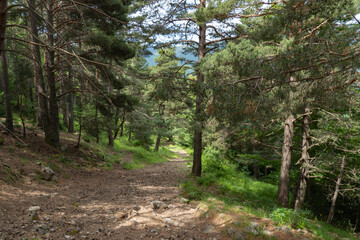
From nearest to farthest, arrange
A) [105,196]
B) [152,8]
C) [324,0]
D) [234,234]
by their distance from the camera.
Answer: [234,234] → [324,0] → [105,196] → [152,8]

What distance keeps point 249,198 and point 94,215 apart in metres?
5.52

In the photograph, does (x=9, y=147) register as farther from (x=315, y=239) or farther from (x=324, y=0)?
(x=324, y=0)

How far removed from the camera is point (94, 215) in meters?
4.81

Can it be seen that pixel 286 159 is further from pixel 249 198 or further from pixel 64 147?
pixel 64 147

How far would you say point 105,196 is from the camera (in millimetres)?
6562

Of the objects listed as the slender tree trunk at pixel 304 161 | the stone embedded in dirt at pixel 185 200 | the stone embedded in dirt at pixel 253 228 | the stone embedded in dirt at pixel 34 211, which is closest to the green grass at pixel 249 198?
the stone embedded in dirt at pixel 185 200

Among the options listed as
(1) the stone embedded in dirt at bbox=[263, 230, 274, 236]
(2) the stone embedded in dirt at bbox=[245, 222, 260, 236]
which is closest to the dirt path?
(2) the stone embedded in dirt at bbox=[245, 222, 260, 236]

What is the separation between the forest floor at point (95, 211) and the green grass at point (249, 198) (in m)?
0.42

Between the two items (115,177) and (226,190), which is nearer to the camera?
(226,190)

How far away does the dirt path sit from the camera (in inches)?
147

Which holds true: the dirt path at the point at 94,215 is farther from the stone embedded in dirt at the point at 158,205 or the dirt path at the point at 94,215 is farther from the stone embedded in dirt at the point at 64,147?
the stone embedded in dirt at the point at 64,147

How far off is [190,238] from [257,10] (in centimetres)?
717

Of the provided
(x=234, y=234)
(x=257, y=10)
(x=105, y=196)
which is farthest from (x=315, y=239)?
(x=257, y=10)

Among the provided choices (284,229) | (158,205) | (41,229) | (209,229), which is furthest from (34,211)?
(284,229)
